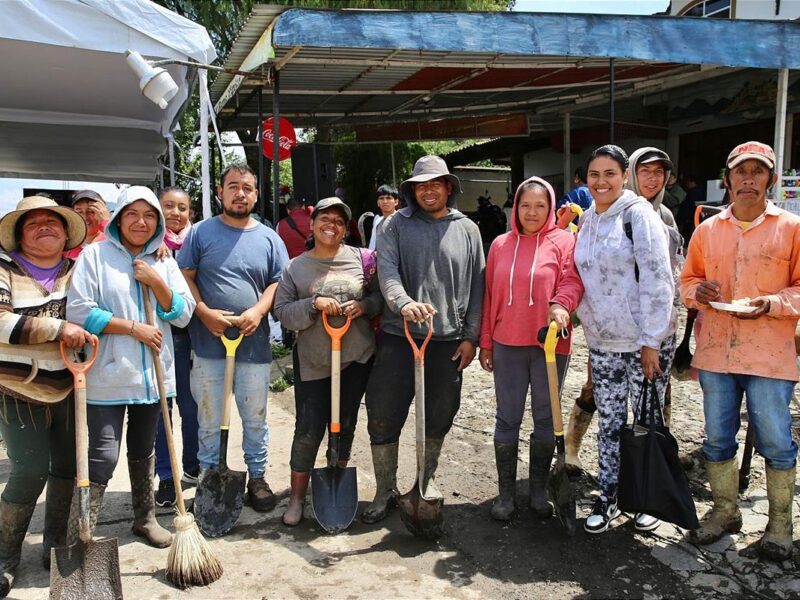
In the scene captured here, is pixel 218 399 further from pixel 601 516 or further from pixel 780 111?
pixel 780 111

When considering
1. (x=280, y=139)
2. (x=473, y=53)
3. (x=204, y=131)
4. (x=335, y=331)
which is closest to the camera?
(x=335, y=331)

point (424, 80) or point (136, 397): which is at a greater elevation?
point (424, 80)

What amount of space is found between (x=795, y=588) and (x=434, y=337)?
79.4 inches

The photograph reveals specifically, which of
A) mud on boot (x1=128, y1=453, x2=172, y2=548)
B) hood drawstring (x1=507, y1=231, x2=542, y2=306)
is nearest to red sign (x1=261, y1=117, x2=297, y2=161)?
hood drawstring (x1=507, y1=231, x2=542, y2=306)

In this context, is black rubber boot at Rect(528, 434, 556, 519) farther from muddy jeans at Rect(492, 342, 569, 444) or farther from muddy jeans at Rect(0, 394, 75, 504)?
muddy jeans at Rect(0, 394, 75, 504)

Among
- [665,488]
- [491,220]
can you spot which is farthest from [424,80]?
[491,220]

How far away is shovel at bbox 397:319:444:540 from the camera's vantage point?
10.2 ft

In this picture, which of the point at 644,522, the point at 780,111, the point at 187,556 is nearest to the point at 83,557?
the point at 187,556

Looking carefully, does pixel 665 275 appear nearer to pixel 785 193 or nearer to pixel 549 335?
pixel 549 335

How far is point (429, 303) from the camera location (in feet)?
10.6

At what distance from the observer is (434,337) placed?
129 inches

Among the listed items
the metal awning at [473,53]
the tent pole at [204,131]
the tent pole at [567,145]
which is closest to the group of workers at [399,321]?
the tent pole at [204,131]

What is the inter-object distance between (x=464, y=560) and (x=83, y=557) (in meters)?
1.76

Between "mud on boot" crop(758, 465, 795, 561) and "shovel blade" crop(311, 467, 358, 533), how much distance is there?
6.82 feet
